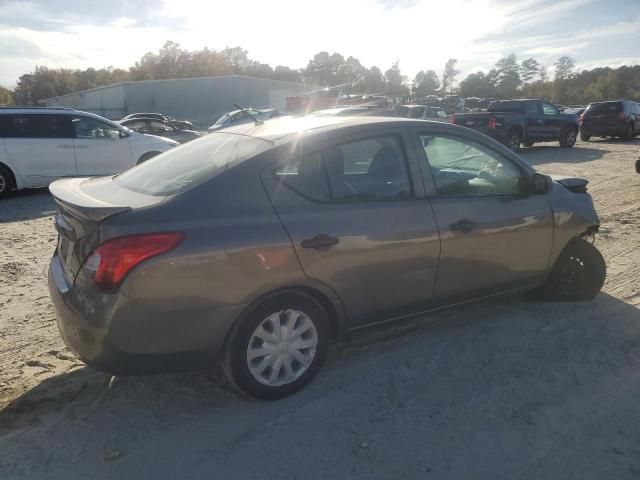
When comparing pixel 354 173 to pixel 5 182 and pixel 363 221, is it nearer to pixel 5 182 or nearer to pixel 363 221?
pixel 363 221

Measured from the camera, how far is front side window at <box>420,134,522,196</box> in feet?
11.5

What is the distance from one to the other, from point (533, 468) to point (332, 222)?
5.34ft

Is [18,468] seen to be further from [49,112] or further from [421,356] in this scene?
[49,112]

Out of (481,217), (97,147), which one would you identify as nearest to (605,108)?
(97,147)

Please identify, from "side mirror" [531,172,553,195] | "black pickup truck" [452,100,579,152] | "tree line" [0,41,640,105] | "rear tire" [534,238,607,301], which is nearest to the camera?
"side mirror" [531,172,553,195]

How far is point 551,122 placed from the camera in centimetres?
1775

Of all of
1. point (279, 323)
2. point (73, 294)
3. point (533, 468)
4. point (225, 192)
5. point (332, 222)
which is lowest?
point (533, 468)

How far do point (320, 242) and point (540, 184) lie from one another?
2.00 meters

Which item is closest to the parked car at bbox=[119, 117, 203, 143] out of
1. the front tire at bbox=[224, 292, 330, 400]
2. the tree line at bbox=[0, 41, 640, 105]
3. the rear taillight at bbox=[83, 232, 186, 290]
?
the front tire at bbox=[224, 292, 330, 400]

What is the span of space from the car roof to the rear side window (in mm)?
7743

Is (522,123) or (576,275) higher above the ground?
(522,123)

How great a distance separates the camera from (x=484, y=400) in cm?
297

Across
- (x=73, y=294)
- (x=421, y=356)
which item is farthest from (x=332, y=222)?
(x=73, y=294)

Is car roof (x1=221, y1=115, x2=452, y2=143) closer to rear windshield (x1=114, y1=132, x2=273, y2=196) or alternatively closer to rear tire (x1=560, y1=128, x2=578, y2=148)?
rear windshield (x1=114, y1=132, x2=273, y2=196)
